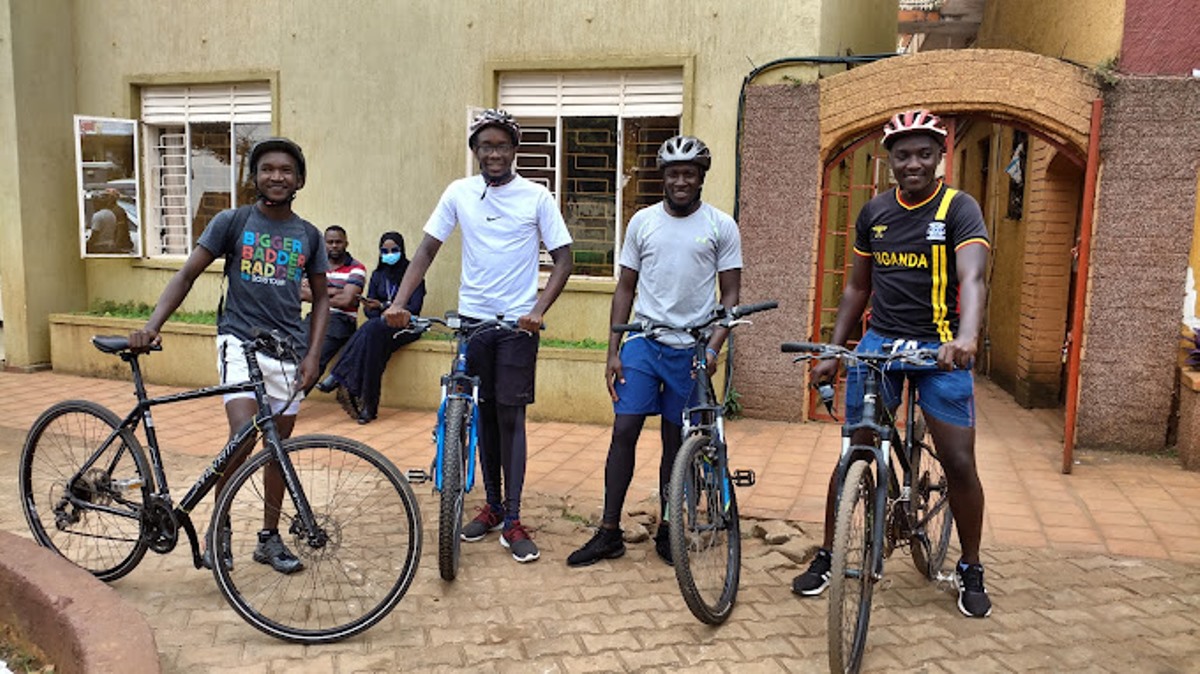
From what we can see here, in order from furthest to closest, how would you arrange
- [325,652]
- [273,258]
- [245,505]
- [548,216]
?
[548,216], [273,258], [245,505], [325,652]

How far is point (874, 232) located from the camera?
3635mm

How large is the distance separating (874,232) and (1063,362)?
520 centimetres

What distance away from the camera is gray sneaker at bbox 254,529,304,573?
12.8ft

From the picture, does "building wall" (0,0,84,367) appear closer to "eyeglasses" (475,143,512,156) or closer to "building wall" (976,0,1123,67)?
"eyeglasses" (475,143,512,156)

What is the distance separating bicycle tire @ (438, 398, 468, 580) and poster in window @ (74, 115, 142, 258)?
656cm

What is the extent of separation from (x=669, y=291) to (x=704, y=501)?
36.6 inches

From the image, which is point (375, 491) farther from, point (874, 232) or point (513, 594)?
point (874, 232)

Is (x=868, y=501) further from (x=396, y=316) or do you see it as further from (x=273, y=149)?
(x=273, y=149)

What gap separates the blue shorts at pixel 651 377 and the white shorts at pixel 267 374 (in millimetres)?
1377

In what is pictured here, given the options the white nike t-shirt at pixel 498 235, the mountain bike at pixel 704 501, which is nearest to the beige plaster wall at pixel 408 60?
the white nike t-shirt at pixel 498 235

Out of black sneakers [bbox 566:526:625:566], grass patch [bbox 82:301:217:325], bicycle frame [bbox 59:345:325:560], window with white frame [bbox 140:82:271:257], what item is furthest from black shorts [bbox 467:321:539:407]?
window with white frame [bbox 140:82:271:257]

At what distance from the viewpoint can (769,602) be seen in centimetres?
384

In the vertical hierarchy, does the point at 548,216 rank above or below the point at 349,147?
below

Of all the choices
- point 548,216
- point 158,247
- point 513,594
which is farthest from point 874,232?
point 158,247
